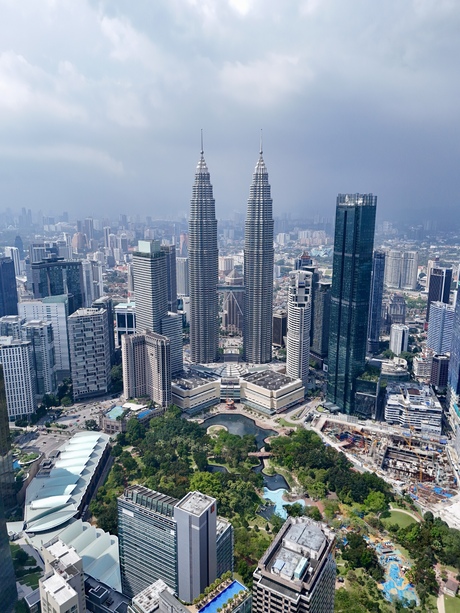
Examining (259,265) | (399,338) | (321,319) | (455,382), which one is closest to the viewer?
(455,382)

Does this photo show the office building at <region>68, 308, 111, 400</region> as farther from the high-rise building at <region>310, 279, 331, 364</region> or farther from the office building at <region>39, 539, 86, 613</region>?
the office building at <region>39, 539, 86, 613</region>

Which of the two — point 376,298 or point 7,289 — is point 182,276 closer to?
point 7,289

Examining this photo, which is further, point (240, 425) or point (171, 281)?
point (171, 281)

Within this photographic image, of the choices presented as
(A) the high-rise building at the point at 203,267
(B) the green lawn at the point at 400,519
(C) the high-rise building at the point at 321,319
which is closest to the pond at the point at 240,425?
(A) the high-rise building at the point at 203,267

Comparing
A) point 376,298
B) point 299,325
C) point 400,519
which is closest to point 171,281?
point 299,325

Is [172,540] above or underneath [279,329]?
above

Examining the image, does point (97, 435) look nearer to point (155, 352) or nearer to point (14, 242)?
point (155, 352)

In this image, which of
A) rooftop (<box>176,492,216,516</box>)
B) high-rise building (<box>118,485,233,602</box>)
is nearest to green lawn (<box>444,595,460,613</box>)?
high-rise building (<box>118,485,233,602</box>)
